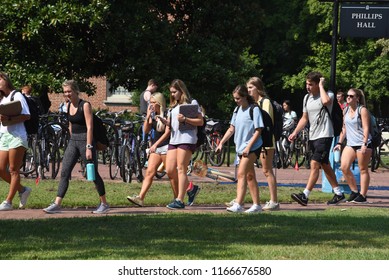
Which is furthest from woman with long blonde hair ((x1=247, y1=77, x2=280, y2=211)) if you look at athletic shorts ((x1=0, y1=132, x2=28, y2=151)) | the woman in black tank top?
athletic shorts ((x1=0, y1=132, x2=28, y2=151))

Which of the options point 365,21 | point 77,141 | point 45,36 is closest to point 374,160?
point 365,21

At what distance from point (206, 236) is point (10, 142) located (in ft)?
13.4

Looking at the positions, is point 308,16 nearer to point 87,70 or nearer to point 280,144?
point 87,70

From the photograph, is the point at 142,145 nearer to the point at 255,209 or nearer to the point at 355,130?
the point at 355,130

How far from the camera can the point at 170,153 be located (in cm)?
1456

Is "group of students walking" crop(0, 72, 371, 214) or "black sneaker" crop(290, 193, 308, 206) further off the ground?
"group of students walking" crop(0, 72, 371, 214)

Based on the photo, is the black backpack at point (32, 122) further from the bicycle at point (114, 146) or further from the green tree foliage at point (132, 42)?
the green tree foliage at point (132, 42)

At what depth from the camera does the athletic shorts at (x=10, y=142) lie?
1402 centimetres

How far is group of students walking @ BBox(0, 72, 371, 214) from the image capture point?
45.0ft

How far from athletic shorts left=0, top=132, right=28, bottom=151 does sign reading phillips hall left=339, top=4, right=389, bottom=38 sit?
21.3 ft

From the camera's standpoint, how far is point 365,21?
1820 centimetres

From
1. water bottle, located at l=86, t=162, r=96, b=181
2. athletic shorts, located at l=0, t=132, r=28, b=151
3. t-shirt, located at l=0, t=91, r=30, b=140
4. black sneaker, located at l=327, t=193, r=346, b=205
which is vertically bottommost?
black sneaker, located at l=327, t=193, r=346, b=205

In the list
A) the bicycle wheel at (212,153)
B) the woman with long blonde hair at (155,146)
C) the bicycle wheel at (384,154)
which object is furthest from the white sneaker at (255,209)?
the bicycle wheel at (384,154)

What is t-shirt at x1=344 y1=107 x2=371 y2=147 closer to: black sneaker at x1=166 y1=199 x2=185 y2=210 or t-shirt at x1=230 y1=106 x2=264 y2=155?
t-shirt at x1=230 y1=106 x2=264 y2=155
